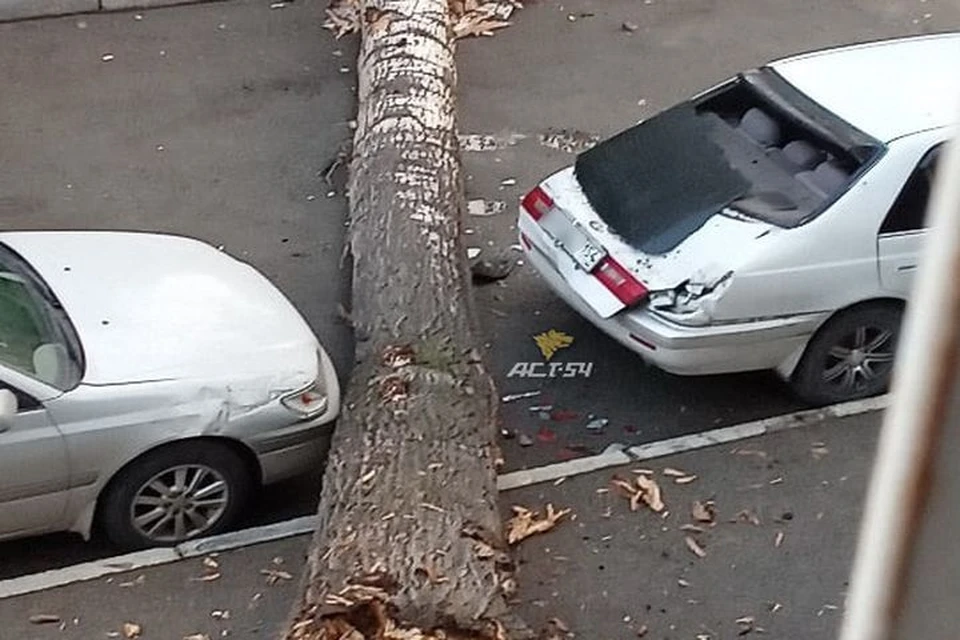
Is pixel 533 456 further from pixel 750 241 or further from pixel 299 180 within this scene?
pixel 299 180

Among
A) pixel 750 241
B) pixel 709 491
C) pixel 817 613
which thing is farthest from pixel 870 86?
pixel 817 613

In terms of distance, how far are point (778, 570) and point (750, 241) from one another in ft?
5.47

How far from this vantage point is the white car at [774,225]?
7094 mm

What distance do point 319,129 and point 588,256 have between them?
4.31 metres

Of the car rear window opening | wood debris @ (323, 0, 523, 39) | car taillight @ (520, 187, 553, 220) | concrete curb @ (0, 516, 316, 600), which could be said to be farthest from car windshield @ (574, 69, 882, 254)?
wood debris @ (323, 0, 523, 39)

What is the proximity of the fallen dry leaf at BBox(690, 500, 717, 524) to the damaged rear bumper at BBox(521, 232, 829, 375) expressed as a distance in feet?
2.48

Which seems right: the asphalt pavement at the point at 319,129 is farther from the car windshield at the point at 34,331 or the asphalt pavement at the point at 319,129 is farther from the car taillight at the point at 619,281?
the car windshield at the point at 34,331

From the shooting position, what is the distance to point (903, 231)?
7254 millimetres

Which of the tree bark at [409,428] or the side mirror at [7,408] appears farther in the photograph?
the side mirror at [7,408]

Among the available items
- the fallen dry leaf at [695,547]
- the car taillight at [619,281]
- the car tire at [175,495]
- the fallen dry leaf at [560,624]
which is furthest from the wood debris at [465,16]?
the fallen dry leaf at [560,624]

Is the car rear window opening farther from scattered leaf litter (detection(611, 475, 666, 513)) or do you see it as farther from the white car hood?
the white car hood

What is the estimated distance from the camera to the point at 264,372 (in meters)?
6.54

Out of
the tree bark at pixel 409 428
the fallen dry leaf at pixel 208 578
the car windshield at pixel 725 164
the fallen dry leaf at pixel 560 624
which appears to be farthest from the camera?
the car windshield at pixel 725 164

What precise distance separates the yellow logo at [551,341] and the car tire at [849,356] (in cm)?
141
